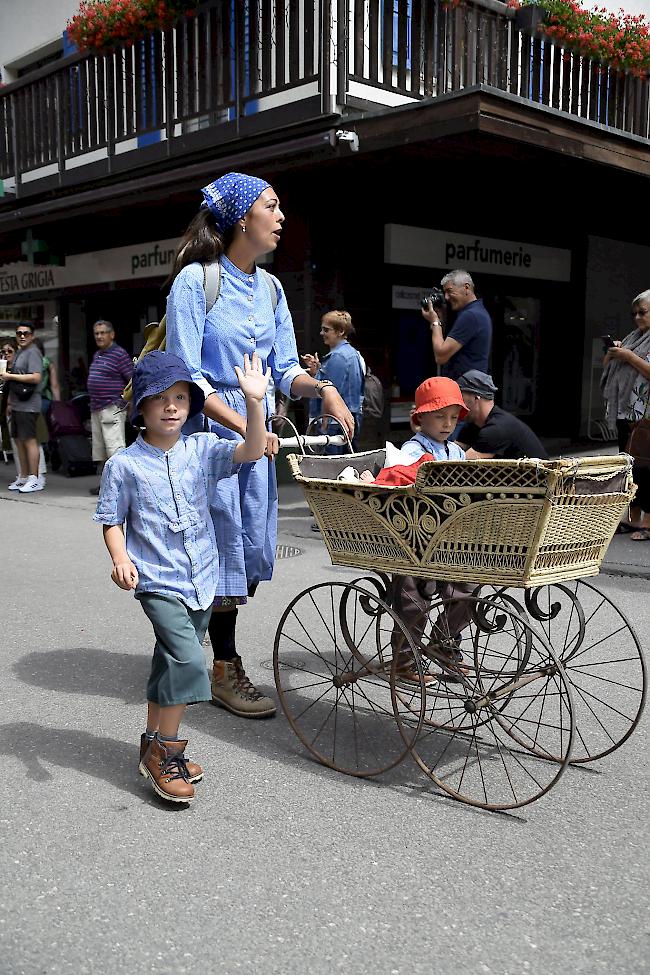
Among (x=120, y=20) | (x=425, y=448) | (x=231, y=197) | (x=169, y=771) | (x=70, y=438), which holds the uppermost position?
(x=120, y=20)

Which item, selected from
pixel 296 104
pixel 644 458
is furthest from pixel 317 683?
pixel 296 104

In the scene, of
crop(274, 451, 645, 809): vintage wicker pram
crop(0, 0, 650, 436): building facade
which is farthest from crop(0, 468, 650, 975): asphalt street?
crop(0, 0, 650, 436): building facade

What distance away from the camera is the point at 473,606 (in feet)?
12.0

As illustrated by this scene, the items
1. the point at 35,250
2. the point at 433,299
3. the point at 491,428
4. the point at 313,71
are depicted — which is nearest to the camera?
the point at 491,428

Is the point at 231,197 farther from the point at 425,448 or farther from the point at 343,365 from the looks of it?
the point at 343,365

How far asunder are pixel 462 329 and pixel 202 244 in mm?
3722

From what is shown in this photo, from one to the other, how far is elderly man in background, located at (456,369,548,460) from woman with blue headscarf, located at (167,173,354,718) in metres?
0.90

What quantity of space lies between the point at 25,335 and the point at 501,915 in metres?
10.8

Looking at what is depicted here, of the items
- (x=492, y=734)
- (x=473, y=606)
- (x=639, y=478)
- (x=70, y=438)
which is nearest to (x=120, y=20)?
(x=70, y=438)

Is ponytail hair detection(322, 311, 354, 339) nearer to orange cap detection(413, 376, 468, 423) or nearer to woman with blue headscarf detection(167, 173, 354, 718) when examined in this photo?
woman with blue headscarf detection(167, 173, 354, 718)

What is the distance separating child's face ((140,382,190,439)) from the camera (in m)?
3.31

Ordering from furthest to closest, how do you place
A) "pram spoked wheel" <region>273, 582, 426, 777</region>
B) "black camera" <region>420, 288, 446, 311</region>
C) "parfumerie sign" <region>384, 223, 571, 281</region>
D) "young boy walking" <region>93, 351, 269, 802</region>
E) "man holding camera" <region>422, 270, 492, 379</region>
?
"parfumerie sign" <region>384, 223, 571, 281</region> < "black camera" <region>420, 288, 446, 311</region> < "man holding camera" <region>422, 270, 492, 379</region> < "pram spoked wheel" <region>273, 582, 426, 777</region> < "young boy walking" <region>93, 351, 269, 802</region>

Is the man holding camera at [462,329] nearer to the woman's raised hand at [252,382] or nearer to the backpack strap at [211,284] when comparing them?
the backpack strap at [211,284]

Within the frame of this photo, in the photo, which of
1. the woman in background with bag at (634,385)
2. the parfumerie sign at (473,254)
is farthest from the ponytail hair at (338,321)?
the parfumerie sign at (473,254)
